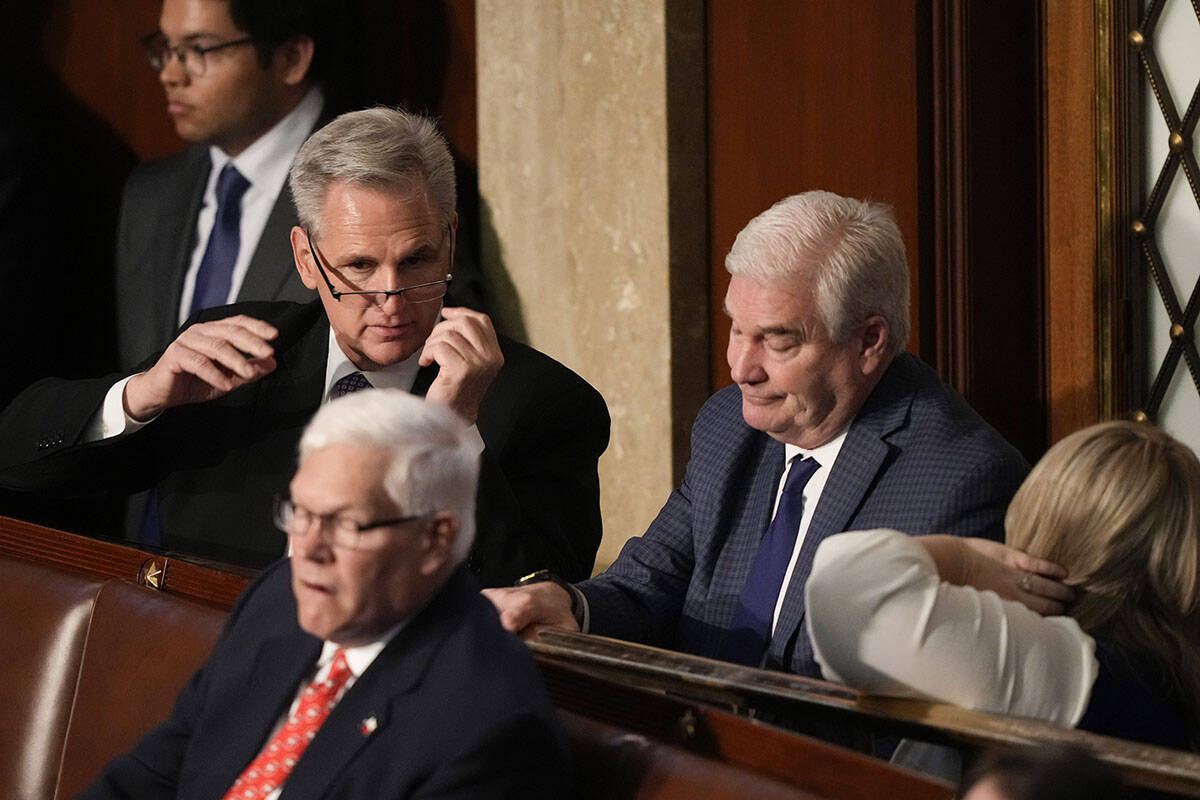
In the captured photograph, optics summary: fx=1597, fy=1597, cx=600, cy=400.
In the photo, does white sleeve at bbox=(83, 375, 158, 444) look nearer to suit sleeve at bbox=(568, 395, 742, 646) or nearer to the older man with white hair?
suit sleeve at bbox=(568, 395, 742, 646)

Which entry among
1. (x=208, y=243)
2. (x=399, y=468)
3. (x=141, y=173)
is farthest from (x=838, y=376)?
(x=141, y=173)

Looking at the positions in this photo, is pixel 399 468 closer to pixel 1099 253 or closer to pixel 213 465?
pixel 213 465

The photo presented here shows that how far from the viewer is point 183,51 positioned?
4.58m

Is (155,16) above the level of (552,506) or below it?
above

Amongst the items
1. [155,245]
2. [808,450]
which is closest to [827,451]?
[808,450]

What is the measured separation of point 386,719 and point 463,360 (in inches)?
35.8

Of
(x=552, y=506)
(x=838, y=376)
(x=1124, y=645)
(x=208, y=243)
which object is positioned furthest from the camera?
(x=208, y=243)

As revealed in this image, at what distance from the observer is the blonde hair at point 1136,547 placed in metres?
1.86

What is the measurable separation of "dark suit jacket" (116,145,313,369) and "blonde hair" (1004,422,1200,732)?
2.98 metres

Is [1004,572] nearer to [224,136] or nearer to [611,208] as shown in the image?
[611,208]

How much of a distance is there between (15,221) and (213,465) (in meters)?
2.10

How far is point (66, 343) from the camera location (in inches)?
188

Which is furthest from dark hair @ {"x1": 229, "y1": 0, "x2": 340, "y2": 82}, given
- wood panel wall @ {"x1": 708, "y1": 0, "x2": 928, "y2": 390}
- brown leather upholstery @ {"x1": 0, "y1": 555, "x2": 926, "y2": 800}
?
brown leather upholstery @ {"x1": 0, "y1": 555, "x2": 926, "y2": 800}

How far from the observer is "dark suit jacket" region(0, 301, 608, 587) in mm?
2764
